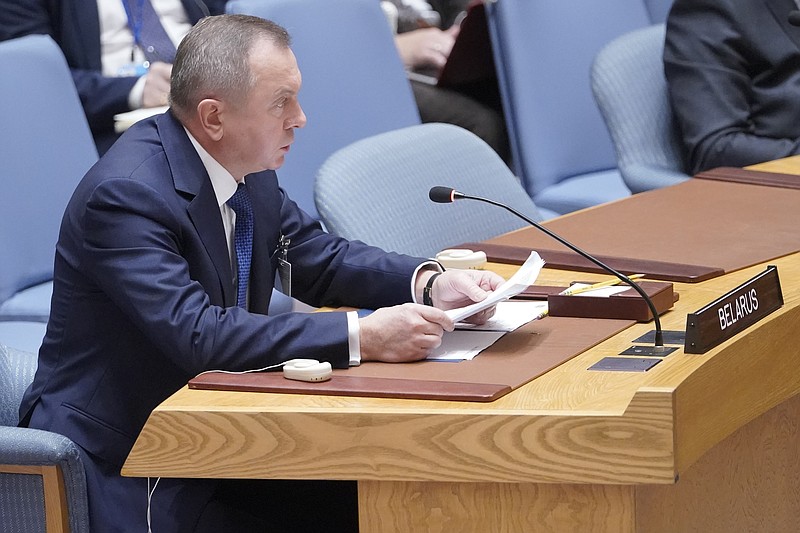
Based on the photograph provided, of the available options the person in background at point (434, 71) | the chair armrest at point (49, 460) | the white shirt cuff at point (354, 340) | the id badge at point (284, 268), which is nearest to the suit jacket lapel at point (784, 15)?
the person in background at point (434, 71)

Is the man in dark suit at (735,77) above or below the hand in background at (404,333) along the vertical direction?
below

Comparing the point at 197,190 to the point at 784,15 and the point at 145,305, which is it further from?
the point at 784,15

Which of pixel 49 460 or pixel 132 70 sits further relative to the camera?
pixel 132 70

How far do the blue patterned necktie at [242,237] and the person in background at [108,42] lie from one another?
57.0 inches

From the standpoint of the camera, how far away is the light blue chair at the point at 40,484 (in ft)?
5.71

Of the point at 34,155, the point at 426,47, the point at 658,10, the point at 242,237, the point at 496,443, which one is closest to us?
the point at 496,443

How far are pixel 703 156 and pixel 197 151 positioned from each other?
169 cm

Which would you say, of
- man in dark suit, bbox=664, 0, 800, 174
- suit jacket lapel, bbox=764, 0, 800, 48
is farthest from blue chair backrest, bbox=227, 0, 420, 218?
suit jacket lapel, bbox=764, 0, 800, 48

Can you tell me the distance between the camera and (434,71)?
4105 millimetres

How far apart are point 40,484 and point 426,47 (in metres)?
2.56

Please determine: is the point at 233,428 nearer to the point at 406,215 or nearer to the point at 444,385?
the point at 444,385

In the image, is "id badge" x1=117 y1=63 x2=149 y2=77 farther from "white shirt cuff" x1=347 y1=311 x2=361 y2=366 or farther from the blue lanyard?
"white shirt cuff" x1=347 y1=311 x2=361 y2=366

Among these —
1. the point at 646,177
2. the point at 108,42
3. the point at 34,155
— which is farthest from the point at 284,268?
the point at 108,42

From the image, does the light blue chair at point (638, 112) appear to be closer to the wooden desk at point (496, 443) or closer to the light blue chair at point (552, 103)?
the light blue chair at point (552, 103)
